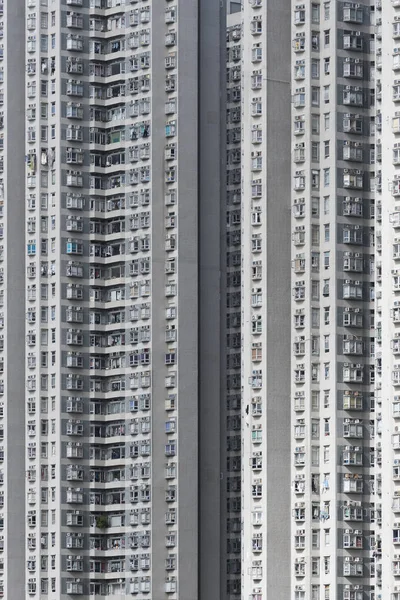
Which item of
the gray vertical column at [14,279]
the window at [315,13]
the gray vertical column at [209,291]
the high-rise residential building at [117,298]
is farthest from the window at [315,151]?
the gray vertical column at [14,279]

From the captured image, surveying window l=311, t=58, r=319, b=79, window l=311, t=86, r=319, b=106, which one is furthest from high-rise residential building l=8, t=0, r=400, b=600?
window l=311, t=58, r=319, b=79

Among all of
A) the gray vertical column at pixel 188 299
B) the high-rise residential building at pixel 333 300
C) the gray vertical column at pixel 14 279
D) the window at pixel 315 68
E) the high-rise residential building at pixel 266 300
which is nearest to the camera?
the high-rise residential building at pixel 333 300

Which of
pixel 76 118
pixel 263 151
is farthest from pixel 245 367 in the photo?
pixel 76 118

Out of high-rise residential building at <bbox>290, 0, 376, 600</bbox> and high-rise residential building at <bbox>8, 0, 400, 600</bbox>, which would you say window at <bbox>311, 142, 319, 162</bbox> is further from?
high-rise residential building at <bbox>8, 0, 400, 600</bbox>

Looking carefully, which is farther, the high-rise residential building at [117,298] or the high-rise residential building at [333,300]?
the high-rise residential building at [117,298]

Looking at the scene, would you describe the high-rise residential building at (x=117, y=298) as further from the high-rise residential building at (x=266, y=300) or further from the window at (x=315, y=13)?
the window at (x=315, y=13)

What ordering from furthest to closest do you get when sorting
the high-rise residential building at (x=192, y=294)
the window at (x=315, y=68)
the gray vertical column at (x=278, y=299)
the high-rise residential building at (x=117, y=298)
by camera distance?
1. the high-rise residential building at (x=117, y=298)
2. the window at (x=315, y=68)
3. the gray vertical column at (x=278, y=299)
4. the high-rise residential building at (x=192, y=294)

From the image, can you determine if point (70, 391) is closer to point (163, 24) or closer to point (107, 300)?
point (107, 300)

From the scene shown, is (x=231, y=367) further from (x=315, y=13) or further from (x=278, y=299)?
(x=315, y=13)
